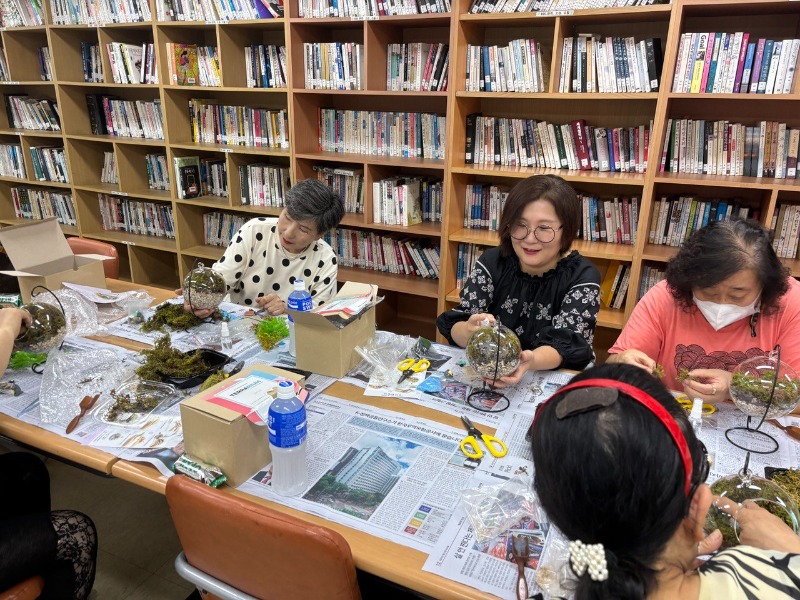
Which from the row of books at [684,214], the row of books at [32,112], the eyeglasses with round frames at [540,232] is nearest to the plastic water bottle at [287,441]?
the eyeglasses with round frames at [540,232]

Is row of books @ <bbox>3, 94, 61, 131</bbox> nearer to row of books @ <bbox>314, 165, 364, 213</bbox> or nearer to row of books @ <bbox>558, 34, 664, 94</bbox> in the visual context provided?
row of books @ <bbox>314, 165, 364, 213</bbox>

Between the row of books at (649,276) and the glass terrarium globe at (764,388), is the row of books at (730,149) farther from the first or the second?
the glass terrarium globe at (764,388)

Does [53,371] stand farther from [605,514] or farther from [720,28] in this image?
[720,28]

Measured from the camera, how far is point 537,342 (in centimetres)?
175

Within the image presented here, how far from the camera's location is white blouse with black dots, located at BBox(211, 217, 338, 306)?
233 centimetres

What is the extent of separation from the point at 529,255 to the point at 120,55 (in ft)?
10.7

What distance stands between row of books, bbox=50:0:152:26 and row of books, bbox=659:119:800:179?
318 centimetres

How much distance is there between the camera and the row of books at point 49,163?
4.13 metres

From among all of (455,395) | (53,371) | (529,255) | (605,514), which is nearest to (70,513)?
(53,371)

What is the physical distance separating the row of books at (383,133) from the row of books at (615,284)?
1108mm

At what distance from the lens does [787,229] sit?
97.6 inches

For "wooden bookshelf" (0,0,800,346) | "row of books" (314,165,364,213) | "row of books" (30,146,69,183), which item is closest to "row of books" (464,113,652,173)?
"wooden bookshelf" (0,0,800,346)

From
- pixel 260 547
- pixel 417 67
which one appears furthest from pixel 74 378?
pixel 417 67

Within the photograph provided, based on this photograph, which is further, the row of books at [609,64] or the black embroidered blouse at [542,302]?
the row of books at [609,64]
